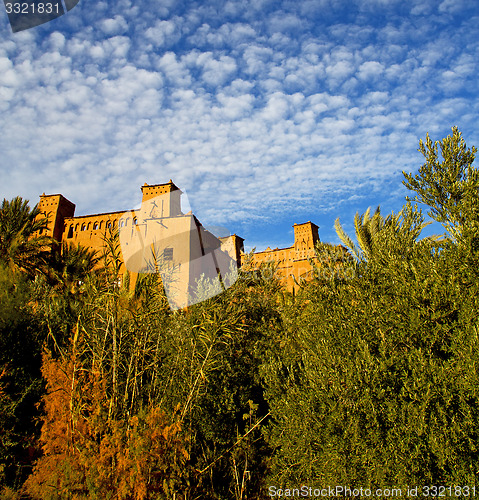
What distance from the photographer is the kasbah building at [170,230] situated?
2173 cm

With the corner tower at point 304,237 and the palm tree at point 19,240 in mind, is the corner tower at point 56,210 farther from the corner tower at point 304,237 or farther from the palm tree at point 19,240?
the corner tower at point 304,237

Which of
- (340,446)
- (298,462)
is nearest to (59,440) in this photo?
(298,462)

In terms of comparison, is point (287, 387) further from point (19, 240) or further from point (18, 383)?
point (19, 240)

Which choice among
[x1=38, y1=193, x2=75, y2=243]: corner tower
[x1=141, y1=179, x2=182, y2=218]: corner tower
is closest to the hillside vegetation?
[x1=141, y1=179, x2=182, y2=218]: corner tower

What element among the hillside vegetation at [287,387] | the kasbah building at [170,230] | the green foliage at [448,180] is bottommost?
the hillside vegetation at [287,387]

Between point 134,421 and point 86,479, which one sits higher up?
point 134,421

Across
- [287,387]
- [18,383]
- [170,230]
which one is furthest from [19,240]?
[287,387]

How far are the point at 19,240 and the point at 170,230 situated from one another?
9824 millimetres

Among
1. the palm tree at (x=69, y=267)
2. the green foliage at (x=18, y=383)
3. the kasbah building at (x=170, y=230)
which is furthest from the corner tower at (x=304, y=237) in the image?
the green foliage at (x=18, y=383)

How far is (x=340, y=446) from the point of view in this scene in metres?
4.67

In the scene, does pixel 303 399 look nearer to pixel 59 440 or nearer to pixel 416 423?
pixel 416 423

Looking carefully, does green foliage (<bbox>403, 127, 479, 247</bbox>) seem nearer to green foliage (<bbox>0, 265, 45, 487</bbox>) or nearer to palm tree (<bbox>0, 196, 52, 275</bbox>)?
green foliage (<bbox>0, 265, 45, 487</bbox>)

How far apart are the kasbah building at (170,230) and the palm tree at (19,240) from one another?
20.2ft

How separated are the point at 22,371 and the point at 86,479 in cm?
446
